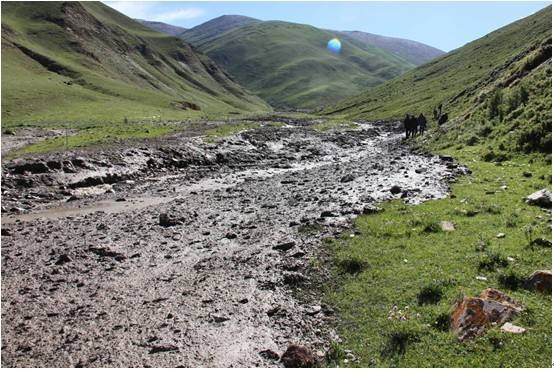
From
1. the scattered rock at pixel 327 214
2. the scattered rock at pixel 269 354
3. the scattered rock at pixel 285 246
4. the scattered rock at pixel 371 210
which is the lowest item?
the scattered rock at pixel 269 354

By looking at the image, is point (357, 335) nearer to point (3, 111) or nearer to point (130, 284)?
point (130, 284)

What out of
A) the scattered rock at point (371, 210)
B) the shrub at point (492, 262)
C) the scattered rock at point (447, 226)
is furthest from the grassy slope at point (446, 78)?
the shrub at point (492, 262)

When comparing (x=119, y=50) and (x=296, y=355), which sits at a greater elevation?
(x=119, y=50)

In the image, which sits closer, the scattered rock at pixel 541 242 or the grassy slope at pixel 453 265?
the grassy slope at pixel 453 265

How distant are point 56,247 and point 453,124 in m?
43.8

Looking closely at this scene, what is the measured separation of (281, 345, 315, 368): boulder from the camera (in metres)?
10.8

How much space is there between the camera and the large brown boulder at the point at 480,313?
10578 millimetres

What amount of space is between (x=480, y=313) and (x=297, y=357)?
4.43 m

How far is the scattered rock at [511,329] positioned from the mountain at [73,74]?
77.1 meters

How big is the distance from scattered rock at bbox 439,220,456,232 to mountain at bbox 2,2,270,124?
234 feet

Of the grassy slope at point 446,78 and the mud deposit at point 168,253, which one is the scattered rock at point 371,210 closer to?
the mud deposit at point 168,253

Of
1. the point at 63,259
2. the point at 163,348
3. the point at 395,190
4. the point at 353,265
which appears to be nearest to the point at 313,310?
the point at 353,265

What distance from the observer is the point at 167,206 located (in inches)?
1081

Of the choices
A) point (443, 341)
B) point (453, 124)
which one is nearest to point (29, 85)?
point (453, 124)
